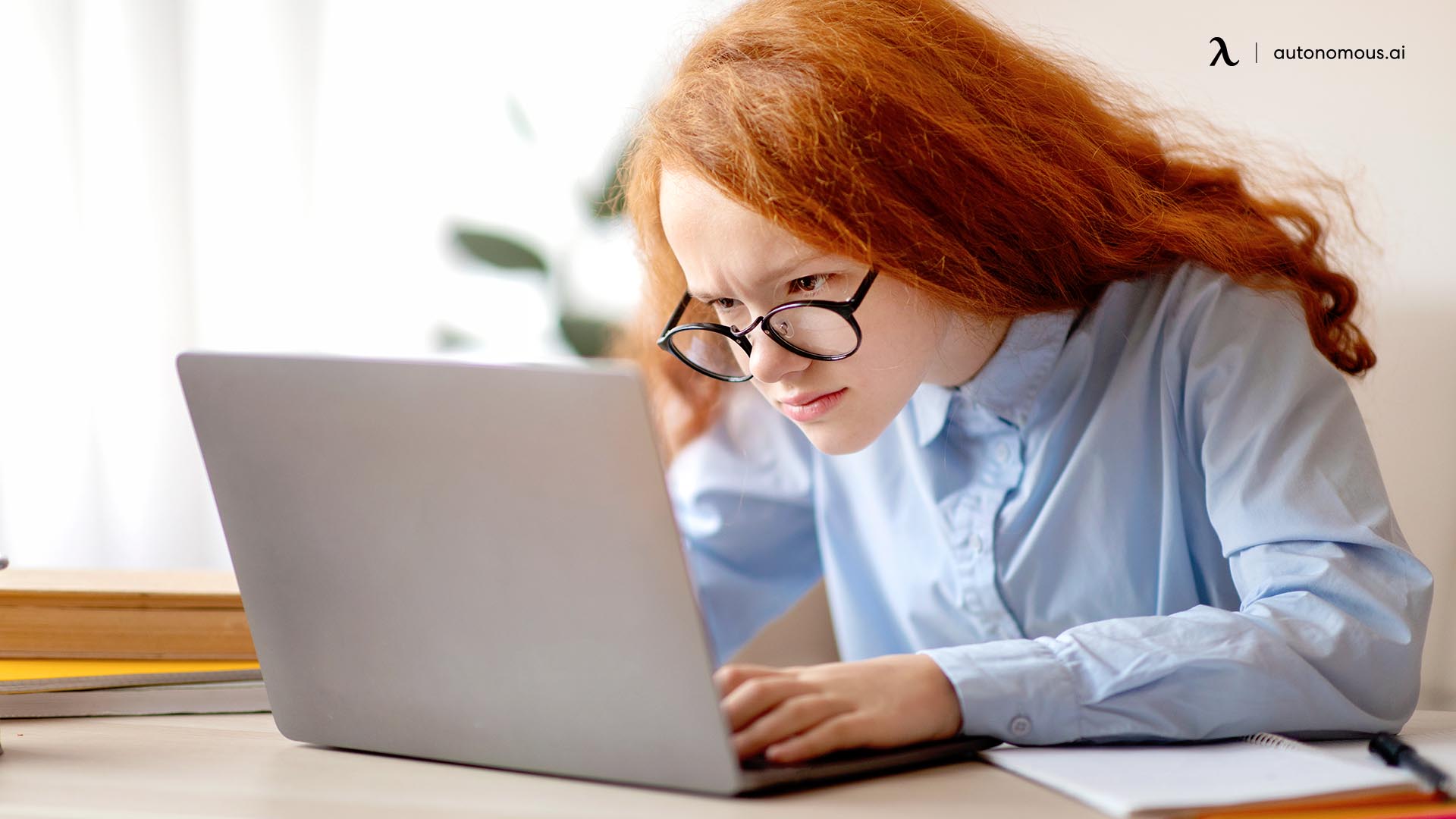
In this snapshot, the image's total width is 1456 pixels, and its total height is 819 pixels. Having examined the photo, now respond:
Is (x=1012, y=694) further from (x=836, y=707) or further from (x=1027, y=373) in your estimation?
(x=1027, y=373)

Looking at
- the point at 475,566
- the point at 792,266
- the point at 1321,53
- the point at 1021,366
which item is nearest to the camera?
the point at 475,566

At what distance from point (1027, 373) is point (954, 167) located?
0.68 ft

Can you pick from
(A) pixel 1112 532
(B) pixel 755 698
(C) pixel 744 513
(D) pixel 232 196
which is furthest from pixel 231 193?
(B) pixel 755 698

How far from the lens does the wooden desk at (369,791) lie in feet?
1.99

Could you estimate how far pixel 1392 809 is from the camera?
23.1 inches

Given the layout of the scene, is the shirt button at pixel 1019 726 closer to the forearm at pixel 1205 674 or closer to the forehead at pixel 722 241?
the forearm at pixel 1205 674

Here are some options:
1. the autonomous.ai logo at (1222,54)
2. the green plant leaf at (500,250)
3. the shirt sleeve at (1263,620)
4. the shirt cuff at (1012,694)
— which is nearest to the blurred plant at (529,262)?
the green plant leaf at (500,250)

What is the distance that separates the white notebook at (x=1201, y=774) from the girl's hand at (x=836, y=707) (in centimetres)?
5

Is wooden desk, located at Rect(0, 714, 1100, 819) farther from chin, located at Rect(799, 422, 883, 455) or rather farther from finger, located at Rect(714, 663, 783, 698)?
chin, located at Rect(799, 422, 883, 455)

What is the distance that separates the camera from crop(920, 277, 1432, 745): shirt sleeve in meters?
0.73

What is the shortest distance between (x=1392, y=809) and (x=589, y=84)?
1.84 meters

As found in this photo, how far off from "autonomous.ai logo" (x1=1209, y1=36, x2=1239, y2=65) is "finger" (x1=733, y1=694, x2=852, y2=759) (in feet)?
3.16

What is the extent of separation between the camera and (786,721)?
65 cm

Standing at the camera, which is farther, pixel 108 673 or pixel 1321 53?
pixel 1321 53
